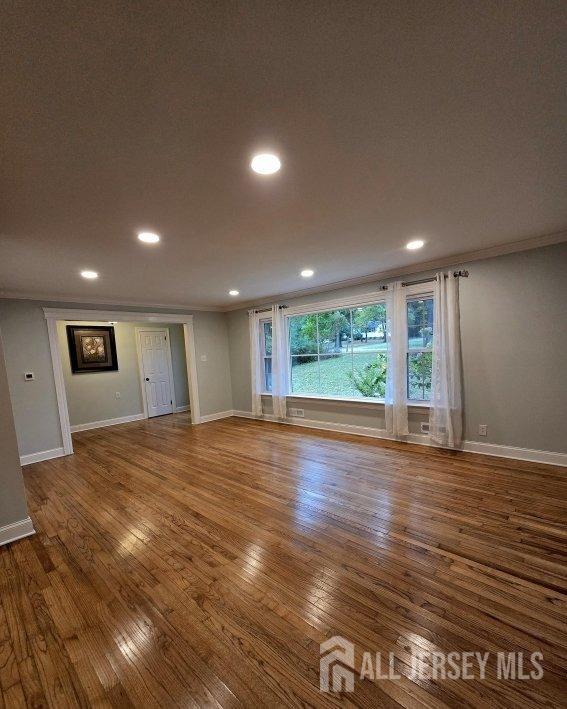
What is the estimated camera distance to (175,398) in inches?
294

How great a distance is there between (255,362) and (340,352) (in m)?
1.87

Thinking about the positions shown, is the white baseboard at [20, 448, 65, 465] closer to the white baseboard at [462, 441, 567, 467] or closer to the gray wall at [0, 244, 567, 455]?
the gray wall at [0, 244, 567, 455]

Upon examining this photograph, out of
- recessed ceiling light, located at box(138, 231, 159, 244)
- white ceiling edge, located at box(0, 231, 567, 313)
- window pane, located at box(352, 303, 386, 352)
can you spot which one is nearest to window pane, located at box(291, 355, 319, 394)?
window pane, located at box(352, 303, 386, 352)

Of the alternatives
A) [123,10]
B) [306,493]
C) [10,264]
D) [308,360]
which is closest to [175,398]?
[308,360]

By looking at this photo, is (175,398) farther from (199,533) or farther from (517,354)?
(517,354)

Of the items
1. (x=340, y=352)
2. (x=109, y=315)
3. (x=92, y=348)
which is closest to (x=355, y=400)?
(x=340, y=352)

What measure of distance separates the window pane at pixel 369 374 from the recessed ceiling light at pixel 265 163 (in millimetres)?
3363

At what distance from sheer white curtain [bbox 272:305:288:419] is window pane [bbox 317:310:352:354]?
733mm

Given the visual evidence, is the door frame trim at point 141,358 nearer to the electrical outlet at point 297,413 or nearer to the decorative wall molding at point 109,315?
the decorative wall molding at point 109,315

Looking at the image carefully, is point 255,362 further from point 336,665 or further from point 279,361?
point 336,665

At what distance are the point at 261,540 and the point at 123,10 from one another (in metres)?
2.73

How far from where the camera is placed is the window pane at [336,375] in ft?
16.1

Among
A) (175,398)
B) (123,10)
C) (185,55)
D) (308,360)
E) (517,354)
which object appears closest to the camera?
(123,10)

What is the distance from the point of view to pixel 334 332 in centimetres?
504
